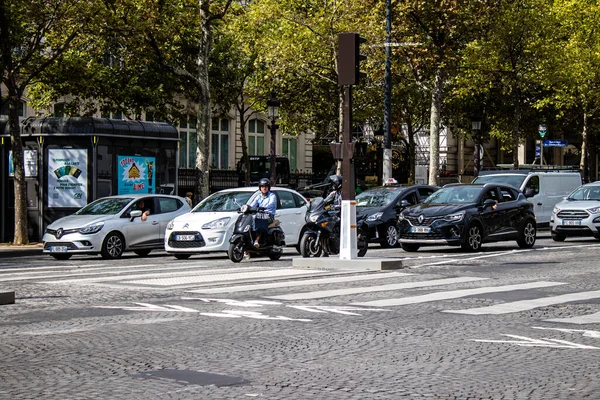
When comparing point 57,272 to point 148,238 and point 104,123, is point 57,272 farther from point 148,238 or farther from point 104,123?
point 104,123

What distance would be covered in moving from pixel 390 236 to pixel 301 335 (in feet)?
55.8

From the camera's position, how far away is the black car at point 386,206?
2677 cm

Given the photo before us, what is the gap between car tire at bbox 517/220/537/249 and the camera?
1001 inches

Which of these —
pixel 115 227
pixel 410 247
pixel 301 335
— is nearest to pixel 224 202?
pixel 115 227

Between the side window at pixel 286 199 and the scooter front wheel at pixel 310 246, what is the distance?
2710 millimetres

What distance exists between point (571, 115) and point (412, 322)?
54.8 metres

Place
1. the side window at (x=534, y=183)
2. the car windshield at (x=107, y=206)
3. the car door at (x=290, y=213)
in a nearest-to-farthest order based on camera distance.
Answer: the car door at (x=290, y=213) < the car windshield at (x=107, y=206) < the side window at (x=534, y=183)

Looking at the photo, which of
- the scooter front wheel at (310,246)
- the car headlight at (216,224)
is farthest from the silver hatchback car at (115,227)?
the scooter front wheel at (310,246)

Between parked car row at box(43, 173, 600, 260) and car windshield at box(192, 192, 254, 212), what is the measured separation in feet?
0.07

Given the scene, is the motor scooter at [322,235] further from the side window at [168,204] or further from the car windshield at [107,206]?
the car windshield at [107,206]

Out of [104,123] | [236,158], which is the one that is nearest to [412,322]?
[104,123]

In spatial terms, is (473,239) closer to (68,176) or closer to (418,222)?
(418,222)

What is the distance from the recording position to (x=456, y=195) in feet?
81.8

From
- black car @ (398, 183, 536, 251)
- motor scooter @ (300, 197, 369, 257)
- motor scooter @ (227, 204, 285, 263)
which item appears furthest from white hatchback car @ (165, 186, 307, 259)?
black car @ (398, 183, 536, 251)
